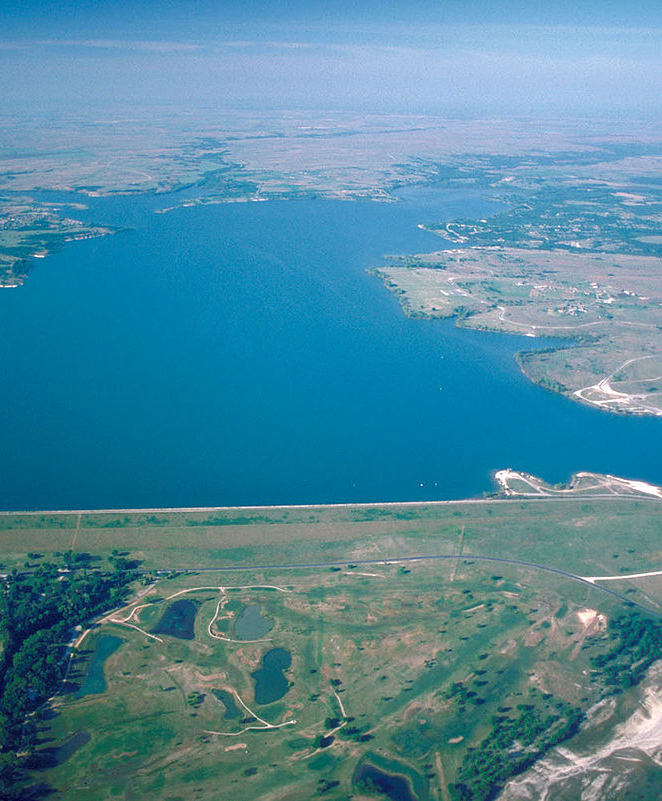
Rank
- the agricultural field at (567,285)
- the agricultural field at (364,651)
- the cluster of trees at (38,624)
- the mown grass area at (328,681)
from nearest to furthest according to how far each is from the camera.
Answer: the mown grass area at (328,681)
the agricultural field at (364,651)
the cluster of trees at (38,624)
the agricultural field at (567,285)

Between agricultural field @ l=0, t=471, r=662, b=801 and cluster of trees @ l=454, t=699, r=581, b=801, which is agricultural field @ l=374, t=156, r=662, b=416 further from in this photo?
cluster of trees @ l=454, t=699, r=581, b=801

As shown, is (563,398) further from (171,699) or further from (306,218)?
(306,218)

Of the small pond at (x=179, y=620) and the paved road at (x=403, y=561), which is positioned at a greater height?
the paved road at (x=403, y=561)

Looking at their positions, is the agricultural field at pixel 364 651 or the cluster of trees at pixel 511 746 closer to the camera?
the cluster of trees at pixel 511 746

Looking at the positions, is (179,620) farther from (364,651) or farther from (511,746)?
(511,746)

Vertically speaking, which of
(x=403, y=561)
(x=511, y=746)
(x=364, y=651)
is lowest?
(x=511, y=746)

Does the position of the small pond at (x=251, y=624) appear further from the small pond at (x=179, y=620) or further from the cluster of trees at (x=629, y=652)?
the cluster of trees at (x=629, y=652)

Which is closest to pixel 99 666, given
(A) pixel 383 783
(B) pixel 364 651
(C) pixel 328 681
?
(C) pixel 328 681

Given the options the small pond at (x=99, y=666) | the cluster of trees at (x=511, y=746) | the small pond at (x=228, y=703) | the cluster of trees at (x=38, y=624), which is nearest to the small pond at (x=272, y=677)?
the small pond at (x=228, y=703)
